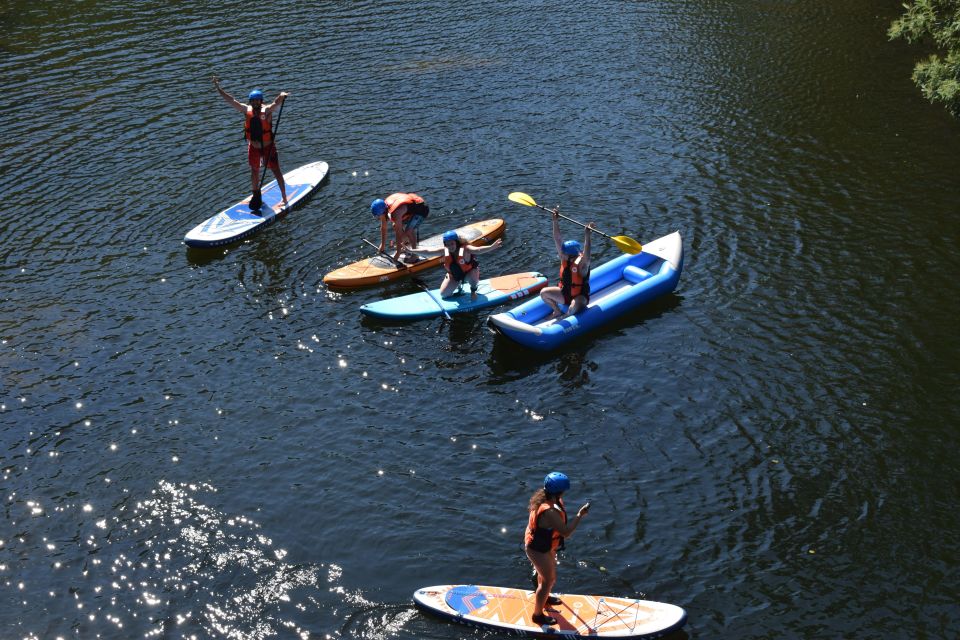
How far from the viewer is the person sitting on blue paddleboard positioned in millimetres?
19266

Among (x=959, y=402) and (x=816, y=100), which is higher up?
(x=816, y=100)

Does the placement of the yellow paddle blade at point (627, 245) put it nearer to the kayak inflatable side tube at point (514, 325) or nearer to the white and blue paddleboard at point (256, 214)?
the kayak inflatable side tube at point (514, 325)

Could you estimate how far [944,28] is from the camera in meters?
24.4

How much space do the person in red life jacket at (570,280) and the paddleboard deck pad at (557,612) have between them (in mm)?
7076

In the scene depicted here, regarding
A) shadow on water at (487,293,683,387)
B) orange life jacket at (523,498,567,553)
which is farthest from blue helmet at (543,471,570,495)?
shadow on water at (487,293,683,387)

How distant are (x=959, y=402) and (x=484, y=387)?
8.31 meters

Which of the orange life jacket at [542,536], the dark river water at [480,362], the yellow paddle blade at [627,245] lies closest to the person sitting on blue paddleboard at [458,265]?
the dark river water at [480,362]

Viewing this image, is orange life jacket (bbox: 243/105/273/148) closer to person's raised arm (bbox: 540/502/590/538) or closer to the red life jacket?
the red life jacket

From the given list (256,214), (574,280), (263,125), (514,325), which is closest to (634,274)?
(574,280)

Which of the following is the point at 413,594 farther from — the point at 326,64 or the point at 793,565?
the point at 326,64

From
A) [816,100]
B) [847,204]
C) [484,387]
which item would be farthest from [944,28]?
[484,387]

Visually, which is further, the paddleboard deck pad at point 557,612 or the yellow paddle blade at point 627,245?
the yellow paddle blade at point 627,245

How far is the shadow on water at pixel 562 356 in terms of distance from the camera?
17484mm

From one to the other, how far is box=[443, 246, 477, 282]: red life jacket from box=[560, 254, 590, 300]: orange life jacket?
2168 millimetres
